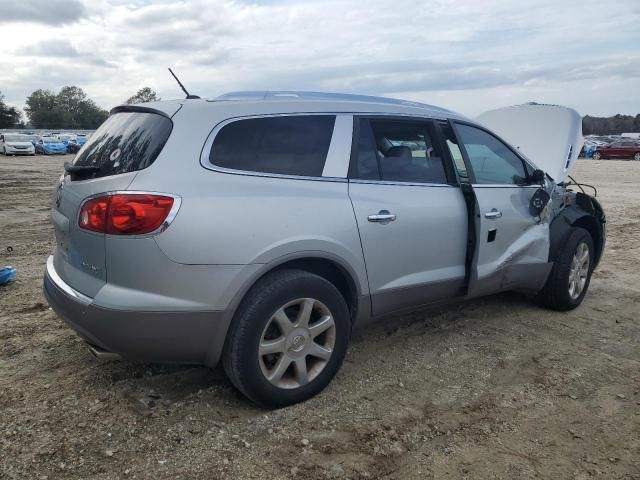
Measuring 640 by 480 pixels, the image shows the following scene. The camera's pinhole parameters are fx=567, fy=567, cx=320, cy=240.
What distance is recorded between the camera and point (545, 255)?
477 centimetres

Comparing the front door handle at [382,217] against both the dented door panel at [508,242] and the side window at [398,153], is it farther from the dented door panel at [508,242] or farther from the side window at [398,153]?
the dented door panel at [508,242]

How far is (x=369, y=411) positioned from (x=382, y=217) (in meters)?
1.15

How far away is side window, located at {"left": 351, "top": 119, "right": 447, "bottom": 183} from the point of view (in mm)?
3557

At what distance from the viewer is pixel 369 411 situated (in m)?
3.23

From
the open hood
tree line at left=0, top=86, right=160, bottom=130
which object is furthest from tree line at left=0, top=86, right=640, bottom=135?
the open hood

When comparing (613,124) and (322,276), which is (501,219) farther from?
(613,124)

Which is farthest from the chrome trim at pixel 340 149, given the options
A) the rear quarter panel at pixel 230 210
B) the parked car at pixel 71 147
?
the parked car at pixel 71 147

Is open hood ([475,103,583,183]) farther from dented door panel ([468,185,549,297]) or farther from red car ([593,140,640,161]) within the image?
red car ([593,140,640,161])

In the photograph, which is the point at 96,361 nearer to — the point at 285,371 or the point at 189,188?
the point at 285,371

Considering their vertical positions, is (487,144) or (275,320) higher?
(487,144)

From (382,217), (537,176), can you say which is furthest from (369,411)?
(537,176)

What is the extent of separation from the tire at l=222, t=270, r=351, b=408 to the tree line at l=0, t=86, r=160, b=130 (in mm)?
105825

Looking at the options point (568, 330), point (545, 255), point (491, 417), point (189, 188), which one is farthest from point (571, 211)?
point (189, 188)

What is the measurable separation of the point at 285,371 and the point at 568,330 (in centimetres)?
266
